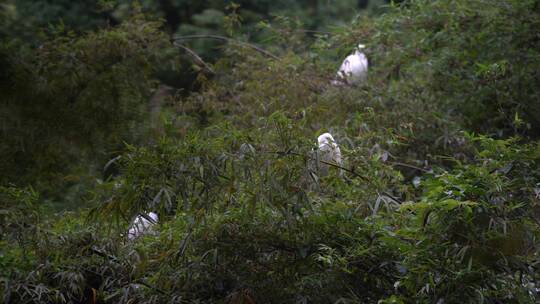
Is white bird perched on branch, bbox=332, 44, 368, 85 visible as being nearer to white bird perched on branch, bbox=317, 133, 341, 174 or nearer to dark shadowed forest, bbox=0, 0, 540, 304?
dark shadowed forest, bbox=0, 0, 540, 304

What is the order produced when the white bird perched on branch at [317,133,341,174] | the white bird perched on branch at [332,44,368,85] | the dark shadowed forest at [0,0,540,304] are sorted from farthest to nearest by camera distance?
the white bird perched on branch at [332,44,368,85] → the white bird perched on branch at [317,133,341,174] → the dark shadowed forest at [0,0,540,304]

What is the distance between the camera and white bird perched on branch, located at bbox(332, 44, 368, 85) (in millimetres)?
4355

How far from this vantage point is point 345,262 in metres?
2.00

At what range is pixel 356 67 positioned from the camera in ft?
14.9

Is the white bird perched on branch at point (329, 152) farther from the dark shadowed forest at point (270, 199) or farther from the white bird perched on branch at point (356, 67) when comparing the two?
the white bird perched on branch at point (356, 67)

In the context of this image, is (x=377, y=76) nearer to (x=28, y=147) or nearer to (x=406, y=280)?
(x=28, y=147)

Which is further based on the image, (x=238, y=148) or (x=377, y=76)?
(x=377, y=76)

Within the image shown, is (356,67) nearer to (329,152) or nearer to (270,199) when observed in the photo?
(329,152)

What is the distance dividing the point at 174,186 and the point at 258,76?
89.0 inches

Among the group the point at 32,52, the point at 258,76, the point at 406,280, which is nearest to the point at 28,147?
the point at 32,52

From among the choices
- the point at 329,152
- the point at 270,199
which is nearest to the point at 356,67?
the point at 329,152

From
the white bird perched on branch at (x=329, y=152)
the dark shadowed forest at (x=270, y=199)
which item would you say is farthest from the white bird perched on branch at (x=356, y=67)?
the white bird perched on branch at (x=329, y=152)

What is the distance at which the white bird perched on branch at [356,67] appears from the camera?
436 cm

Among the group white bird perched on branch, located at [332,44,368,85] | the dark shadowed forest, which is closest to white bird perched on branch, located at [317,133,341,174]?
the dark shadowed forest
